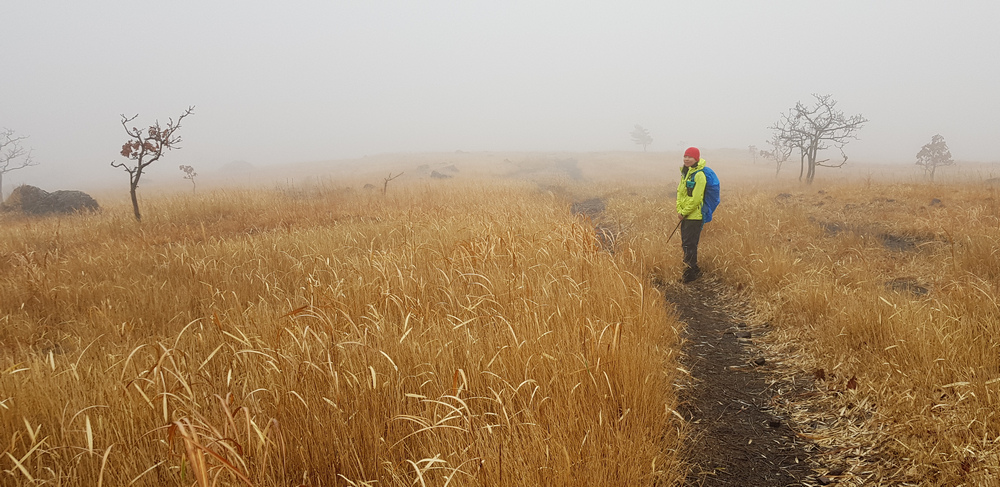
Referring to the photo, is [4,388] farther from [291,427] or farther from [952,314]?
[952,314]

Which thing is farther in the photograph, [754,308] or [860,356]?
[754,308]

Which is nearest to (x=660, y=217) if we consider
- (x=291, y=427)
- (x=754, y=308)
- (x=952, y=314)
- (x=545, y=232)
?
(x=545, y=232)

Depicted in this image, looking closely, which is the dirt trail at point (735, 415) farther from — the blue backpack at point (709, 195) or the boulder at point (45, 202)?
the boulder at point (45, 202)

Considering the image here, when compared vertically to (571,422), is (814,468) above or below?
below

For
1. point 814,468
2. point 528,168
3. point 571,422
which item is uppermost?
point 528,168

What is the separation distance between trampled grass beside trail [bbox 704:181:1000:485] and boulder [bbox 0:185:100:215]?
18563 millimetres

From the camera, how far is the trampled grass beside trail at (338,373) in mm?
1700

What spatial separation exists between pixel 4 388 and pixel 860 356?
222 inches

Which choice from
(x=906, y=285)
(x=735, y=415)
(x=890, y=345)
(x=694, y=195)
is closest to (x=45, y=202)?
(x=694, y=195)

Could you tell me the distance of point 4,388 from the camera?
2193mm

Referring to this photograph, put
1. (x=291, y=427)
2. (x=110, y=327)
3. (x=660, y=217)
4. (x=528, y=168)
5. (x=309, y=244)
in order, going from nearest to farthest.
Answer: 1. (x=291, y=427)
2. (x=110, y=327)
3. (x=309, y=244)
4. (x=660, y=217)
5. (x=528, y=168)

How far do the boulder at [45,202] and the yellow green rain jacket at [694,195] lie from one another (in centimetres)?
1739

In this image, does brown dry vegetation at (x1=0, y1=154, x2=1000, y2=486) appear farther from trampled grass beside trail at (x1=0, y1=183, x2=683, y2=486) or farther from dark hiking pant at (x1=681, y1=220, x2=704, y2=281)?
dark hiking pant at (x1=681, y1=220, x2=704, y2=281)

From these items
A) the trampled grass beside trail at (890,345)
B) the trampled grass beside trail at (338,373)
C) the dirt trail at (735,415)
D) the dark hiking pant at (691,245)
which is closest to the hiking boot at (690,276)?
the dark hiking pant at (691,245)
